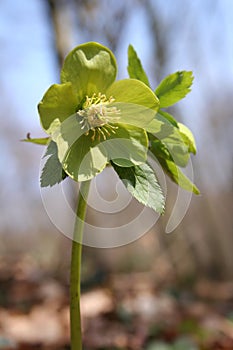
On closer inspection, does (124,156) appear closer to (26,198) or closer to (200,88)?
(200,88)

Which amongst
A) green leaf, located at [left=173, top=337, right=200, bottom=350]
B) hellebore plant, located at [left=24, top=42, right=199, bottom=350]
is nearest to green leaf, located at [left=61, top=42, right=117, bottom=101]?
hellebore plant, located at [left=24, top=42, right=199, bottom=350]

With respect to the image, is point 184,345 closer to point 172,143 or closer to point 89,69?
point 172,143

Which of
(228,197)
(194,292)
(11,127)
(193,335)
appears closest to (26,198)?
(11,127)

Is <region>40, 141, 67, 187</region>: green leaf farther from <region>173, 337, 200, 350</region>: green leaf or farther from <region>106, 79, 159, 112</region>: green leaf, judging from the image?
<region>173, 337, 200, 350</region>: green leaf

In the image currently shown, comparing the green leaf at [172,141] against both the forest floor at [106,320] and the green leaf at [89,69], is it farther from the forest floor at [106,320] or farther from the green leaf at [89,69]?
the forest floor at [106,320]

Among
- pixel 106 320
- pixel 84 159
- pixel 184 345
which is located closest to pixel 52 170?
pixel 84 159

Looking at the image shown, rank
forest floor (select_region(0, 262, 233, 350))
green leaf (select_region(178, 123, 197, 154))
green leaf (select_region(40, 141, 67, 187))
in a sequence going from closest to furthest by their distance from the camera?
green leaf (select_region(40, 141, 67, 187))
green leaf (select_region(178, 123, 197, 154))
forest floor (select_region(0, 262, 233, 350))
